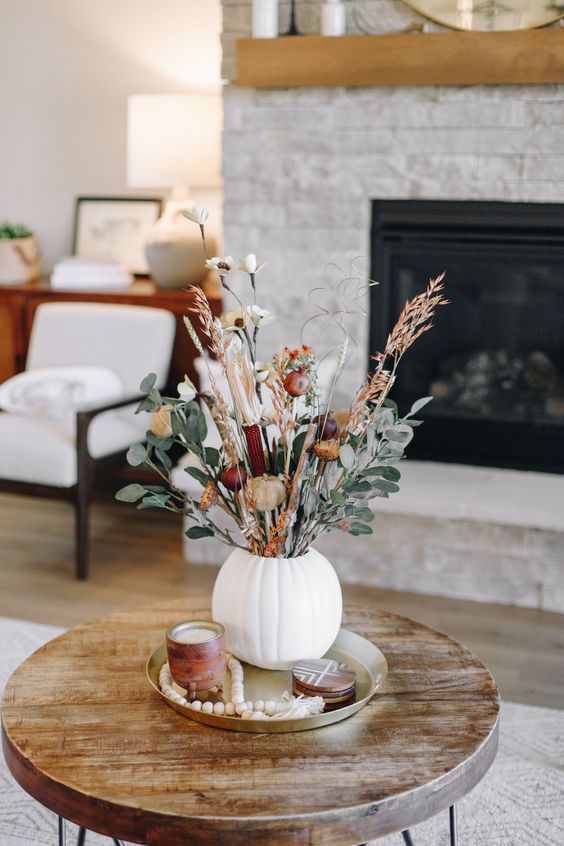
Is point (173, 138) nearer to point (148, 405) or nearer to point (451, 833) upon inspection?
point (148, 405)

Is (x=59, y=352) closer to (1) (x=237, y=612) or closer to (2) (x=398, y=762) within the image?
(1) (x=237, y=612)

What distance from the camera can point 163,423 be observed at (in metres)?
1.51

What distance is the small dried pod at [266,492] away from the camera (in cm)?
141

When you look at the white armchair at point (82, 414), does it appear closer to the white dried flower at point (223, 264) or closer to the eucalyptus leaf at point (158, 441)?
the eucalyptus leaf at point (158, 441)

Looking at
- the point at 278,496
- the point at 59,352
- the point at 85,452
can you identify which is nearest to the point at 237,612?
the point at 278,496

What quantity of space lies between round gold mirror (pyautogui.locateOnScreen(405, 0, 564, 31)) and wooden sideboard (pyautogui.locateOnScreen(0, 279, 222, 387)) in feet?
3.93

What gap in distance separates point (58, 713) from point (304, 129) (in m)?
2.28

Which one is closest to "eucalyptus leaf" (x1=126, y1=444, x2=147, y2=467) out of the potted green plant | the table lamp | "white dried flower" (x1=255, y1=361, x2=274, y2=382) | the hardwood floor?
"white dried flower" (x1=255, y1=361, x2=274, y2=382)

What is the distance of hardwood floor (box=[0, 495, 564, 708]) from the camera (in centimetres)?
263

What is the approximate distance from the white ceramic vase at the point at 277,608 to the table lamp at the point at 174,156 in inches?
94.4

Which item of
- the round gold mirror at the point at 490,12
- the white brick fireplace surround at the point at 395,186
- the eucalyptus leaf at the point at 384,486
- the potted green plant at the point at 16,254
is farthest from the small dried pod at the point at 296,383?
the potted green plant at the point at 16,254

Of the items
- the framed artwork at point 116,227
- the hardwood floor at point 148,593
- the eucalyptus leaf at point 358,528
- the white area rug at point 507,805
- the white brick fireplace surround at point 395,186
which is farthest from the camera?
the framed artwork at point 116,227

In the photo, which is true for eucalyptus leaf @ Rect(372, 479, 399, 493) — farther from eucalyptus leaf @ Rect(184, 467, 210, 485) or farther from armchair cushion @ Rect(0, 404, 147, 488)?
armchair cushion @ Rect(0, 404, 147, 488)

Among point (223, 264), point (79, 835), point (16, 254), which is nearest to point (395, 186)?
point (16, 254)
